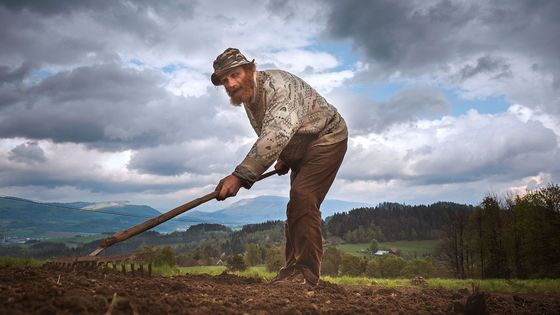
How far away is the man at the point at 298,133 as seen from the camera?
5.34 metres

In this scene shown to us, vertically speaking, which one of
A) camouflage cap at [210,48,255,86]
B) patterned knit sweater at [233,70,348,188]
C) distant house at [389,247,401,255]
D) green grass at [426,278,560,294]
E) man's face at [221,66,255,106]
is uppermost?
camouflage cap at [210,48,255,86]

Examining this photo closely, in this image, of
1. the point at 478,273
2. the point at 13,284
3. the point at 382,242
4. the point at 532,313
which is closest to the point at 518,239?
the point at 478,273

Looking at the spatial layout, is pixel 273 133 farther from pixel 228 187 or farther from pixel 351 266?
pixel 351 266

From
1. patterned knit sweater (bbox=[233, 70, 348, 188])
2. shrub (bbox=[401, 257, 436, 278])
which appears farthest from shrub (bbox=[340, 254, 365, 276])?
patterned knit sweater (bbox=[233, 70, 348, 188])

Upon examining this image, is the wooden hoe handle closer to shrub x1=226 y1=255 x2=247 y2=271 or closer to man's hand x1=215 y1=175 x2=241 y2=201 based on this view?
man's hand x1=215 y1=175 x2=241 y2=201

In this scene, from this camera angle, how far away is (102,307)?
2.94 metres

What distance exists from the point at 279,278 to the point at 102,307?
10.7 ft

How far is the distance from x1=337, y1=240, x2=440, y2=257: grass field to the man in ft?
253

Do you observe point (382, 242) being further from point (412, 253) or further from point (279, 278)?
point (279, 278)

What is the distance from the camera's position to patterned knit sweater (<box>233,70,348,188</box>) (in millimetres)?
4754

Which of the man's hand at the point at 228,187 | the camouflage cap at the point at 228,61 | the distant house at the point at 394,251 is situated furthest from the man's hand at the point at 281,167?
the distant house at the point at 394,251

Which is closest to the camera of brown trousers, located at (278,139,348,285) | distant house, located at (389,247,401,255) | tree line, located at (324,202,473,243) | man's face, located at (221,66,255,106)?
man's face, located at (221,66,255,106)

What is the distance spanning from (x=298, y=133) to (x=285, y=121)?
70cm

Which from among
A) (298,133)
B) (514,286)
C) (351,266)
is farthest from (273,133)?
(351,266)
